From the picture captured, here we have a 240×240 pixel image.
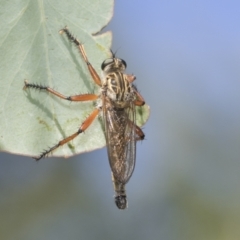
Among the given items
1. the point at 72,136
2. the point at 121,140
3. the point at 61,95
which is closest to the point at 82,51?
the point at 61,95

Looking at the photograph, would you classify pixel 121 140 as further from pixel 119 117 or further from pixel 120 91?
pixel 120 91

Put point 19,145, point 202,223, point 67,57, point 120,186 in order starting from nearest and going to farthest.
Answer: point 19,145, point 67,57, point 120,186, point 202,223

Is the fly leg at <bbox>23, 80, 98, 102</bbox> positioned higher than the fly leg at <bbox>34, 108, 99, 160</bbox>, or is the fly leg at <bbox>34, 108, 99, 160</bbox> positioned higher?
the fly leg at <bbox>23, 80, 98, 102</bbox>

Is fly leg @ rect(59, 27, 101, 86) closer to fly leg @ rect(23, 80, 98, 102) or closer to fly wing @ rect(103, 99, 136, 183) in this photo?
fly leg @ rect(23, 80, 98, 102)

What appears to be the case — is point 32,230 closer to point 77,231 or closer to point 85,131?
point 77,231

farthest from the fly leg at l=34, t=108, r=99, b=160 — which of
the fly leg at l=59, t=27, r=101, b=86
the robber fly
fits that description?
the fly leg at l=59, t=27, r=101, b=86

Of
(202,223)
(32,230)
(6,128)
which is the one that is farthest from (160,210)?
(6,128)

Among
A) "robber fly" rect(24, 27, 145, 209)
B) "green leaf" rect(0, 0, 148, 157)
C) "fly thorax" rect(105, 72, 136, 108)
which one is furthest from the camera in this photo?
"fly thorax" rect(105, 72, 136, 108)
